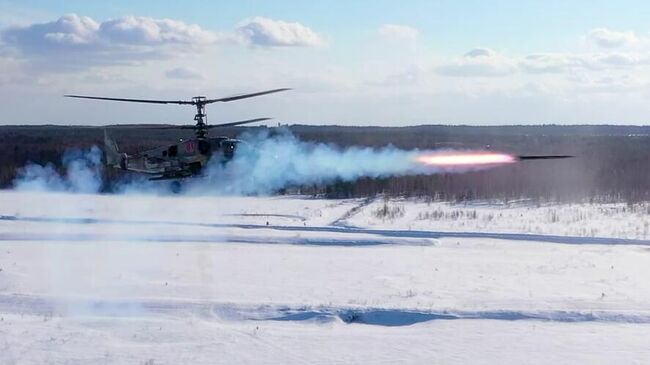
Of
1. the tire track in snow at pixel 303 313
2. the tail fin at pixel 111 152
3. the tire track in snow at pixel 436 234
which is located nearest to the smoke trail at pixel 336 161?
the tail fin at pixel 111 152

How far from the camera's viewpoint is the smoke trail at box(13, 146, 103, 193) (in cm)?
5703

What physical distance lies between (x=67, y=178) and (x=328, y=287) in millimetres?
38515

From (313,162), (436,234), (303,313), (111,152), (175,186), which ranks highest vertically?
(111,152)

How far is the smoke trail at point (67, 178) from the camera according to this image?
5703 cm

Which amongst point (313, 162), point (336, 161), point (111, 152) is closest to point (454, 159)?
point (336, 161)

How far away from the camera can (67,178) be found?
61.3 m

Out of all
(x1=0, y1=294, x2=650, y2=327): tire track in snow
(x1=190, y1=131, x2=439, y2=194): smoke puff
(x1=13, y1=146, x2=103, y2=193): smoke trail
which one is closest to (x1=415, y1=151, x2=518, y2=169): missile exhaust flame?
(x1=190, y1=131, x2=439, y2=194): smoke puff

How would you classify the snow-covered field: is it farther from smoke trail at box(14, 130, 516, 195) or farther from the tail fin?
the tail fin

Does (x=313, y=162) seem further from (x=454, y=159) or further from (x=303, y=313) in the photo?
(x=303, y=313)

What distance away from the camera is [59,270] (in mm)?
30703

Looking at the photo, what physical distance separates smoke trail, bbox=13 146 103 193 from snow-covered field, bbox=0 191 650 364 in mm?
7925

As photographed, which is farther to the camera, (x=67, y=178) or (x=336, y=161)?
(x=67, y=178)

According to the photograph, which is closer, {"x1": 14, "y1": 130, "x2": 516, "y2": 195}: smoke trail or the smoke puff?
{"x1": 14, "y1": 130, "x2": 516, "y2": 195}: smoke trail

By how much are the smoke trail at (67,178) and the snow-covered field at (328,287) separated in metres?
7.92
